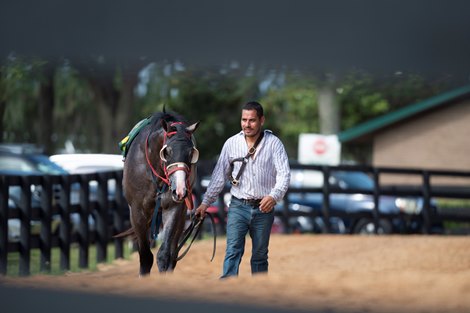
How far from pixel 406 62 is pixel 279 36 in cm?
45

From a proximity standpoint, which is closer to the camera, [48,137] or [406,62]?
[406,62]

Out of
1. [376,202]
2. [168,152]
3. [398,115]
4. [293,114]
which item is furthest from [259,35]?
[293,114]

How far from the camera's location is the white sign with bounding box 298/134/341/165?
1064 inches

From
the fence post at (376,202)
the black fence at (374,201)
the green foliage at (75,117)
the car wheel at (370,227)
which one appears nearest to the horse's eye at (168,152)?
the black fence at (374,201)

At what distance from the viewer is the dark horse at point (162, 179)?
7.80 m

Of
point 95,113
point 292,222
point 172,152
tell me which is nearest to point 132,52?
point 172,152

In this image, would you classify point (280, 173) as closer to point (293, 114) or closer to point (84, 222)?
point (84, 222)

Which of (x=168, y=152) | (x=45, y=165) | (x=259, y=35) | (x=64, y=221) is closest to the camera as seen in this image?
(x=259, y=35)

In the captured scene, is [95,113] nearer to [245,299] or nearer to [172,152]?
[172,152]

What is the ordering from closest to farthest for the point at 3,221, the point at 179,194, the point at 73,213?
the point at 179,194, the point at 3,221, the point at 73,213

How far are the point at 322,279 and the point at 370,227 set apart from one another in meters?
14.8

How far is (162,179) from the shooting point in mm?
8320

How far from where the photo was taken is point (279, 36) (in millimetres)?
3387

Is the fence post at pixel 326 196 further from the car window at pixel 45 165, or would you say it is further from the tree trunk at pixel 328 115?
the tree trunk at pixel 328 115
